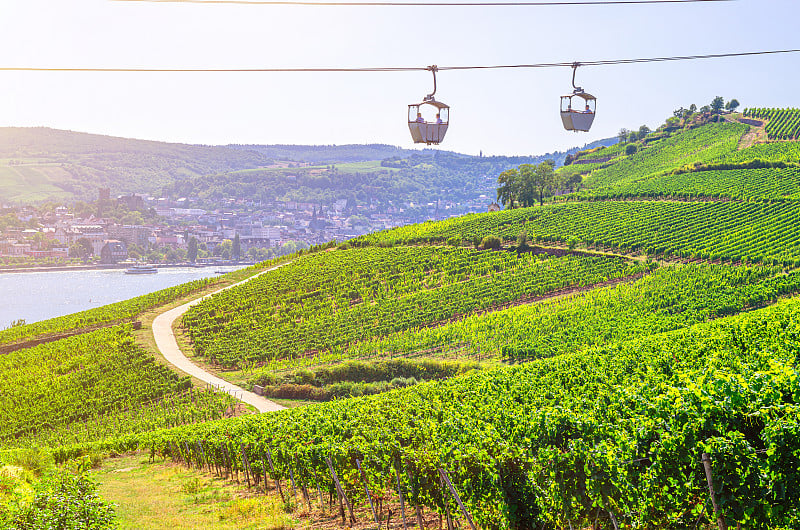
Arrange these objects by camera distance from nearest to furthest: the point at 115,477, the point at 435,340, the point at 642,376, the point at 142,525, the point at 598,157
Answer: the point at 142,525 < the point at 642,376 < the point at 115,477 < the point at 435,340 < the point at 598,157

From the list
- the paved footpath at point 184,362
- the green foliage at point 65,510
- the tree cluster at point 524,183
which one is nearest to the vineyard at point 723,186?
the tree cluster at point 524,183

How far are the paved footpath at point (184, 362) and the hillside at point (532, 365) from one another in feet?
4.35

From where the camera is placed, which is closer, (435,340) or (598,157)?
(435,340)

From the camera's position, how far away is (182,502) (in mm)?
15930

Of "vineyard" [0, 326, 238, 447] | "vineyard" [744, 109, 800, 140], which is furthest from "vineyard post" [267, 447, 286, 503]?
"vineyard" [744, 109, 800, 140]

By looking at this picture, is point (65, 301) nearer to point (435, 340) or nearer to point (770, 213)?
point (435, 340)

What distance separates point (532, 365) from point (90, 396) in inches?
1197

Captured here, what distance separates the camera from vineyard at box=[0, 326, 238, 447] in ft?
110

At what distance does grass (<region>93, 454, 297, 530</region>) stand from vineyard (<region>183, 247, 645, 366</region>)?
24.2 m

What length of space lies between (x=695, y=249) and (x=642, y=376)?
47.8 meters

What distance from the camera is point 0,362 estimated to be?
46.9 meters

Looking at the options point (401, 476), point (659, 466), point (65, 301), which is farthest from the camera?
point (65, 301)

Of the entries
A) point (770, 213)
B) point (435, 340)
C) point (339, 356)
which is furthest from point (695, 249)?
point (339, 356)

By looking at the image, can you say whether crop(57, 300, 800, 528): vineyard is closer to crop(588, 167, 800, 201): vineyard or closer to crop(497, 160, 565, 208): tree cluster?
crop(588, 167, 800, 201): vineyard
